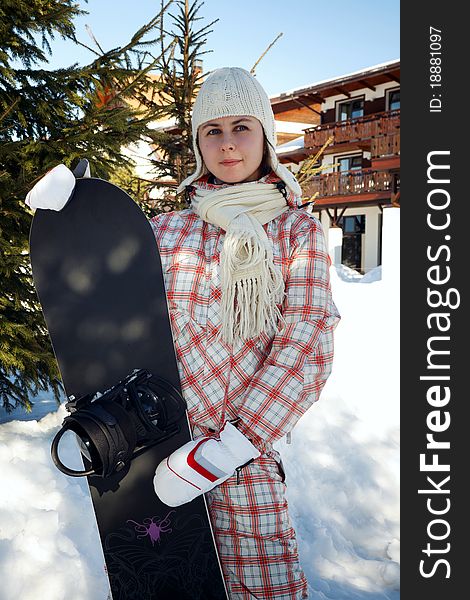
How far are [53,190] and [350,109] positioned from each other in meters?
18.5

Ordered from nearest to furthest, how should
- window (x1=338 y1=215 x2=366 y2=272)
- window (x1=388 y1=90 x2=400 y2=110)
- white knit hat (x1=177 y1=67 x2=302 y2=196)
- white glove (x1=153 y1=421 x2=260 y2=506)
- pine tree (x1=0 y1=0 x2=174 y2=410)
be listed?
white glove (x1=153 y1=421 x2=260 y2=506) → white knit hat (x1=177 y1=67 x2=302 y2=196) → pine tree (x1=0 y1=0 x2=174 y2=410) → window (x1=388 y1=90 x2=400 y2=110) → window (x1=338 y1=215 x2=366 y2=272)

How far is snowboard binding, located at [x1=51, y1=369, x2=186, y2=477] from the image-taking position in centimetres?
124

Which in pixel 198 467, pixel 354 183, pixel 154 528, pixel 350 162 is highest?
pixel 350 162

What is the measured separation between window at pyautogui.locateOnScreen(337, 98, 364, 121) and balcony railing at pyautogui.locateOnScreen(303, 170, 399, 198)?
2.41 meters

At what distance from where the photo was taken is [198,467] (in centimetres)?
120

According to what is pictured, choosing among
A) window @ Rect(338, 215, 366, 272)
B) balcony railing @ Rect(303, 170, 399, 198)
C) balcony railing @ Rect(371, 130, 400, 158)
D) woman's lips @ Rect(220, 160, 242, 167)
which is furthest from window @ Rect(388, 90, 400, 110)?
woman's lips @ Rect(220, 160, 242, 167)

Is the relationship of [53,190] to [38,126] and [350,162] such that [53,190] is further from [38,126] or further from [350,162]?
[350,162]

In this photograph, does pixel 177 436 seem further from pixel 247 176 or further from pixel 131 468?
pixel 247 176

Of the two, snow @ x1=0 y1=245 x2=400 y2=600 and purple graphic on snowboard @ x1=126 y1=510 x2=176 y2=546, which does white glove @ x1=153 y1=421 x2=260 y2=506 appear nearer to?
purple graphic on snowboard @ x1=126 y1=510 x2=176 y2=546

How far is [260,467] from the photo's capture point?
56.3 inches

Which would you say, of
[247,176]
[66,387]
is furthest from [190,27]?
[66,387]

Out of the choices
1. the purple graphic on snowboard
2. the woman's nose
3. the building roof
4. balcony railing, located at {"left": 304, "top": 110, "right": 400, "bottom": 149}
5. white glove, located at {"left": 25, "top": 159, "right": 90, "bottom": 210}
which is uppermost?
the building roof

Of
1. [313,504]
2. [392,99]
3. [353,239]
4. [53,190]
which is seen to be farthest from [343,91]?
[53,190]

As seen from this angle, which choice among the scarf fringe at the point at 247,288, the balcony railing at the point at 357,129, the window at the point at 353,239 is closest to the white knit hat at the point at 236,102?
the scarf fringe at the point at 247,288
